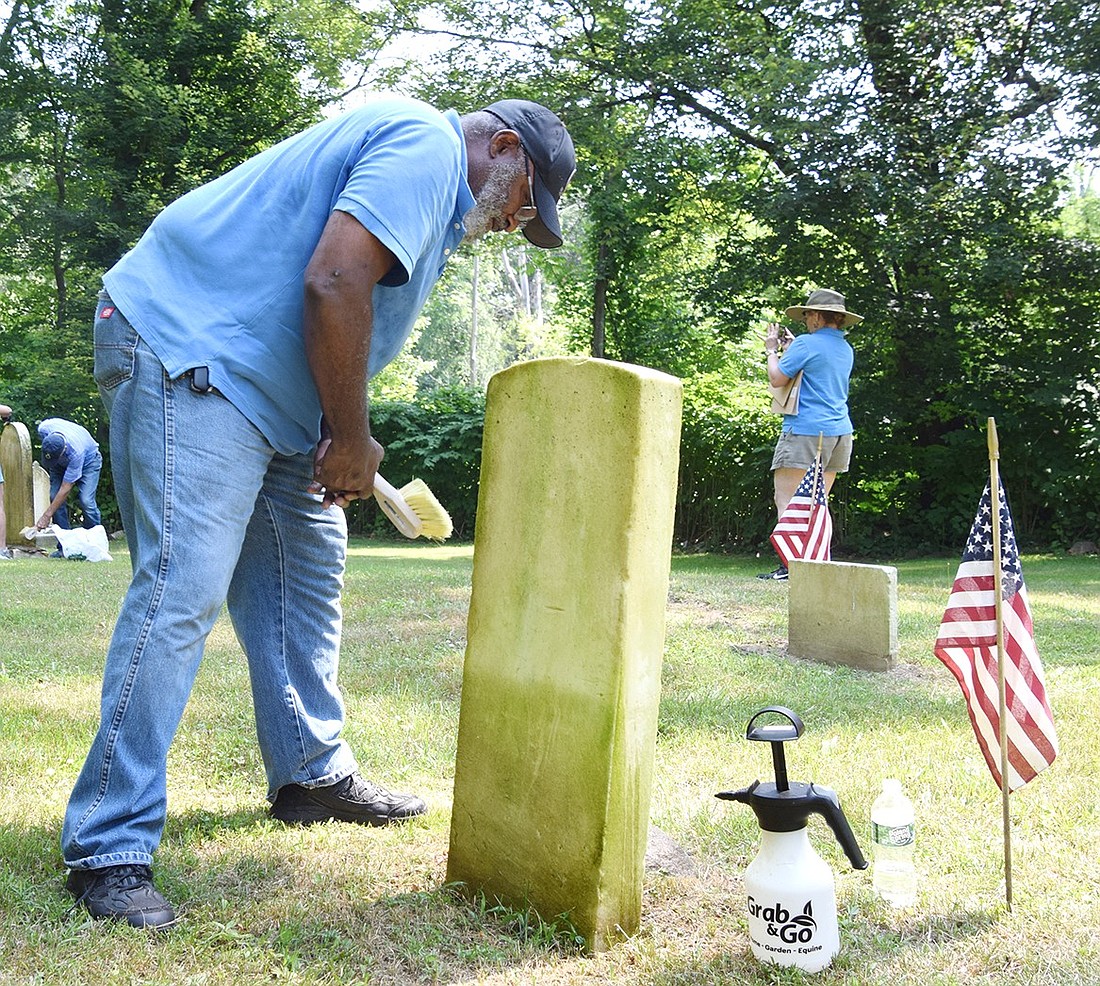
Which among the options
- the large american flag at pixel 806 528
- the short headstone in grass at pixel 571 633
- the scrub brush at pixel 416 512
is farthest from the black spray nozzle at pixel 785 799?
the large american flag at pixel 806 528

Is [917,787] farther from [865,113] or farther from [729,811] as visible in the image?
[865,113]

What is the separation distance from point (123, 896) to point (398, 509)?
139 cm

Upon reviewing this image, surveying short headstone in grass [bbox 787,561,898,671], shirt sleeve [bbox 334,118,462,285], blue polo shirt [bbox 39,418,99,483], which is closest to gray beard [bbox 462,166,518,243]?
shirt sleeve [bbox 334,118,462,285]

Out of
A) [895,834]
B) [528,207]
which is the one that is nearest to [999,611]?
[895,834]

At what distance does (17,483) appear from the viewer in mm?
13156

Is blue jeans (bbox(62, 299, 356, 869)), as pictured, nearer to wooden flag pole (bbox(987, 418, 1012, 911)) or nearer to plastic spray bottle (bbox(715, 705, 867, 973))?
plastic spray bottle (bbox(715, 705, 867, 973))

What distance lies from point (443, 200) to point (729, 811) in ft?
6.63

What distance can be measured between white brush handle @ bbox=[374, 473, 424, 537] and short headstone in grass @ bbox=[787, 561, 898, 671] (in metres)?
2.96

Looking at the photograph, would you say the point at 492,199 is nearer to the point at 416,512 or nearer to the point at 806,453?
the point at 416,512

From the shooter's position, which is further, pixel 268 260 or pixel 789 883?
pixel 268 260

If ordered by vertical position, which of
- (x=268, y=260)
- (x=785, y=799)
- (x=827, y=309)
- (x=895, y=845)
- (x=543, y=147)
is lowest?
(x=895, y=845)

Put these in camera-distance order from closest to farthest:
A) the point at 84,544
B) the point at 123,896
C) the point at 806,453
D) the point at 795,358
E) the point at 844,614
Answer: the point at 123,896, the point at 844,614, the point at 795,358, the point at 806,453, the point at 84,544

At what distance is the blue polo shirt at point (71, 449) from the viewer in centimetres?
1216

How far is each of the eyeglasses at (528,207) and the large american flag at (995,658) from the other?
4.59ft
